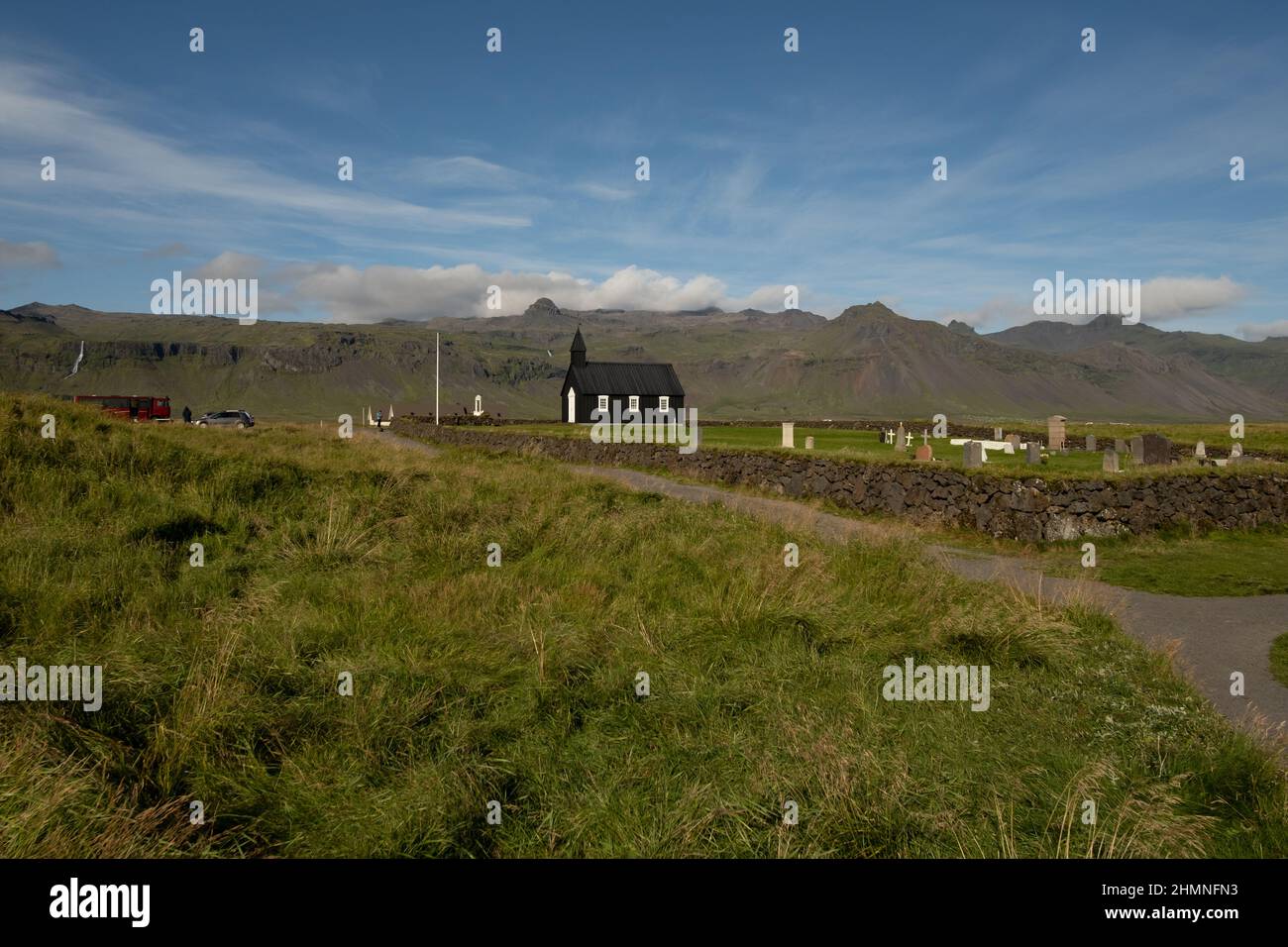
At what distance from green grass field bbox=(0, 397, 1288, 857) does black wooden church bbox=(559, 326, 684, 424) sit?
6937 cm

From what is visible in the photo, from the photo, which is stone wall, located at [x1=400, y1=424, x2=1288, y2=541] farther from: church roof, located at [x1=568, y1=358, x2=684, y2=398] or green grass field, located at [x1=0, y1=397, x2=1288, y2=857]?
church roof, located at [x1=568, y1=358, x2=684, y2=398]

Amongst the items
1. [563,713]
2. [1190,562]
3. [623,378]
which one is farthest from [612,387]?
[563,713]

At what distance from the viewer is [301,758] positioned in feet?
14.9

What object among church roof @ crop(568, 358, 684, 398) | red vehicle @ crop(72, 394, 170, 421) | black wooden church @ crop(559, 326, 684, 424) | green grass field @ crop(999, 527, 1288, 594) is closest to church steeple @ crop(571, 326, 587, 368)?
black wooden church @ crop(559, 326, 684, 424)

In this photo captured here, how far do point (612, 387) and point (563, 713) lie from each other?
→ 253 ft

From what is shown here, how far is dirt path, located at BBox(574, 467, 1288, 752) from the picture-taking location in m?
6.39

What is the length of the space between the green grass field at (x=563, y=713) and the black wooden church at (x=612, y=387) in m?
69.4

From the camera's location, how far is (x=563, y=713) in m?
5.37

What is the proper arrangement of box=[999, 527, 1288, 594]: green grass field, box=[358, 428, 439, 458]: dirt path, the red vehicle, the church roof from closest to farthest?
box=[999, 527, 1288, 594]: green grass field → box=[358, 428, 439, 458]: dirt path → the red vehicle → the church roof

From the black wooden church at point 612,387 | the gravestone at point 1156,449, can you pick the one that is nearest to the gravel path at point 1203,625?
the gravestone at point 1156,449

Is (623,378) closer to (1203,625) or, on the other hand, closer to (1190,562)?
(1190,562)
